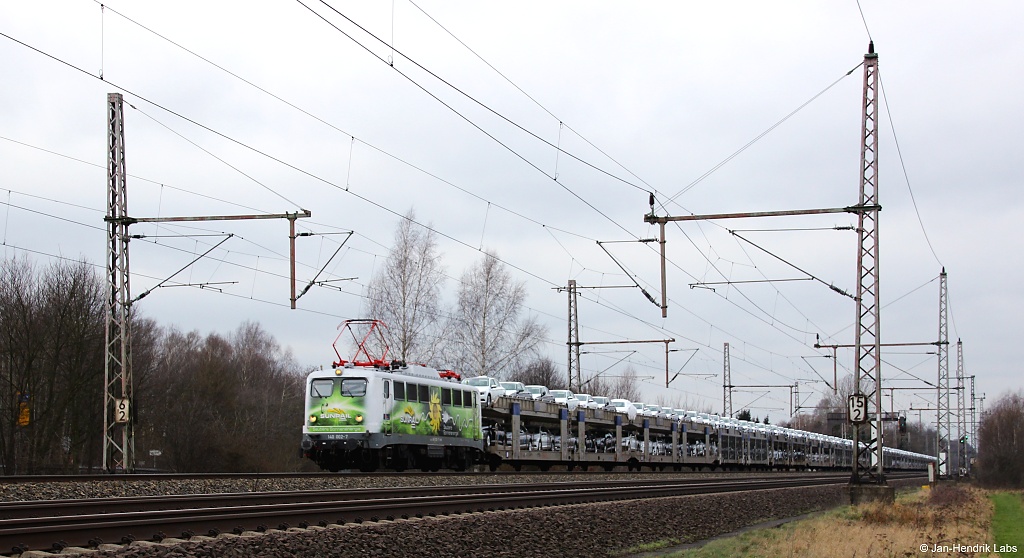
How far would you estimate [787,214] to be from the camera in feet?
89.9

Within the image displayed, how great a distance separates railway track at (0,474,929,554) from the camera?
35.3 feet

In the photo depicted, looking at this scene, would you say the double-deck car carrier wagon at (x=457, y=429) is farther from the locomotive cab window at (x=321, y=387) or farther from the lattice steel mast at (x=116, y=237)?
the lattice steel mast at (x=116, y=237)

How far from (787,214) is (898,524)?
8.28 meters

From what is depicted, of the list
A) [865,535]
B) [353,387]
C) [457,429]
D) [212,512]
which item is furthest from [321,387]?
[212,512]

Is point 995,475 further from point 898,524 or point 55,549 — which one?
point 55,549

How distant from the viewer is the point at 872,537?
19391 millimetres

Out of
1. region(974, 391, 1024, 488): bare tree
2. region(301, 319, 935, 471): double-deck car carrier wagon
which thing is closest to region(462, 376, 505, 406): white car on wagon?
region(301, 319, 935, 471): double-deck car carrier wagon

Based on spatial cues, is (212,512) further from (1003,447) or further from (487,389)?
(1003,447)

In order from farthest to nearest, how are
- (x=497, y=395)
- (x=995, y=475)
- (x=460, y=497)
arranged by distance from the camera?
1. (x=995, y=475)
2. (x=497, y=395)
3. (x=460, y=497)

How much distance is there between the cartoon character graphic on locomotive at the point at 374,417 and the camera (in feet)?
94.6

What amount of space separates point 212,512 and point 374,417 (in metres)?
15.4

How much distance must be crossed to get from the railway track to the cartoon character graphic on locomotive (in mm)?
8102

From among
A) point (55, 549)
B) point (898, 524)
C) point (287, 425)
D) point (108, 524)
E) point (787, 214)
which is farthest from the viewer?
point (287, 425)

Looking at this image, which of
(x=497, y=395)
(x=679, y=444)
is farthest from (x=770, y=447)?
(x=497, y=395)
